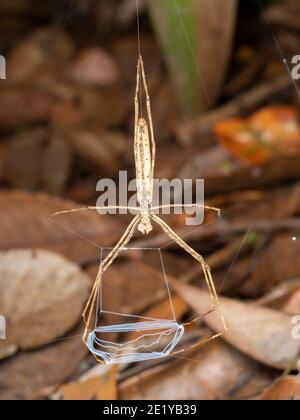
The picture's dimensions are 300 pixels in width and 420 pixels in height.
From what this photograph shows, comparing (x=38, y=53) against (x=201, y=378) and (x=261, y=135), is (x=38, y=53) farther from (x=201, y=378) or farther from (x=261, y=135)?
(x=201, y=378)

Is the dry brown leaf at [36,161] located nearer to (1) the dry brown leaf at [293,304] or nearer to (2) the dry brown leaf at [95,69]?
(2) the dry brown leaf at [95,69]

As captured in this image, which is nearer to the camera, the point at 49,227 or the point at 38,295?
the point at 38,295

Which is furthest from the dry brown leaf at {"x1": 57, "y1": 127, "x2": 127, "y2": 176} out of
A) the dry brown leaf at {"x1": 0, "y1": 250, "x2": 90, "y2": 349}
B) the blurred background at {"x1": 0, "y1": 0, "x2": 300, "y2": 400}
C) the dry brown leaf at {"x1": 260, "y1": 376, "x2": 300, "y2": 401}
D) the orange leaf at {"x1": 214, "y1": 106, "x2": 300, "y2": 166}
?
the dry brown leaf at {"x1": 260, "y1": 376, "x2": 300, "y2": 401}

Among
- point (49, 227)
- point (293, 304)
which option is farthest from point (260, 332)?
point (49, 227)

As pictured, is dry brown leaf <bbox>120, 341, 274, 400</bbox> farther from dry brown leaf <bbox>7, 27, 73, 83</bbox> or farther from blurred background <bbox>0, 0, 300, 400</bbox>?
dry brown leaf <bbox>7, 27, 73, 83</bbox>

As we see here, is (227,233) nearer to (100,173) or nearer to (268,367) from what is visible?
(268,367)

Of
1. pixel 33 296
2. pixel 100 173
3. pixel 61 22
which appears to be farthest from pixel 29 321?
pixel 61 22

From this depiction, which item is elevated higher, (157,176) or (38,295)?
(157,176)
